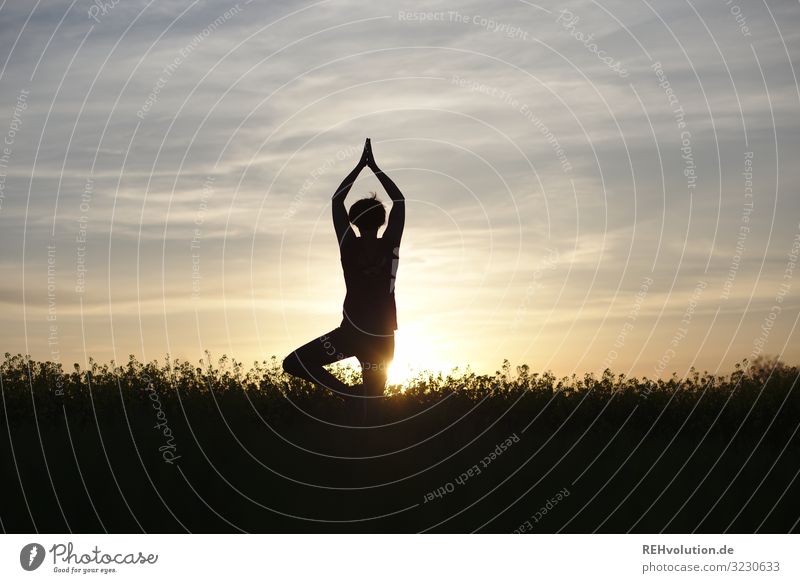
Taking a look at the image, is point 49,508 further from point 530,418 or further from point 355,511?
point 530,418

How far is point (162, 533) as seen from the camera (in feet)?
41.4

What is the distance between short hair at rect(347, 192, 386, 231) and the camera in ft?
47.2

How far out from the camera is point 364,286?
14.5 m

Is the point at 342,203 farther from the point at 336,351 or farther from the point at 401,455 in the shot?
the point at 401,455

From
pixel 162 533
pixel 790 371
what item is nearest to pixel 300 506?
pixel 162 533

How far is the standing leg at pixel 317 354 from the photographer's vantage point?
1472cm

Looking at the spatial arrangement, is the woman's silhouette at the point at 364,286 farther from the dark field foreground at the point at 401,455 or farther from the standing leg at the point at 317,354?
the dark field foreground at the point at 401,455

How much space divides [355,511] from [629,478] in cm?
420

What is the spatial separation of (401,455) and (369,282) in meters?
3.01
